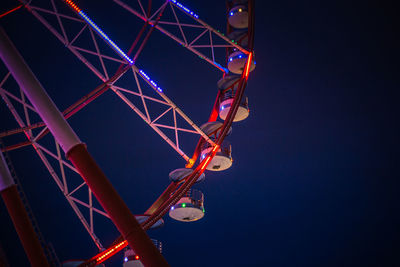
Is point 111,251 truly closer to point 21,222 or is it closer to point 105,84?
point 21,222

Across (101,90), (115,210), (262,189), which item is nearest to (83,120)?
(101,90)

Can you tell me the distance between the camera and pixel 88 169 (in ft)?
25.1

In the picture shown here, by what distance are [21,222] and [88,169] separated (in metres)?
3.48

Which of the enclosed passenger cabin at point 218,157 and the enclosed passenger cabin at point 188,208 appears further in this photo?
the enclosed passenger cabin at point 218,157

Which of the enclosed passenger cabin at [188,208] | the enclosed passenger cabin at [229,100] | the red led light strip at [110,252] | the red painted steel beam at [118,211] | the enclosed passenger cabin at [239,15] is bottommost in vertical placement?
the red painted steel beam at [118,211]

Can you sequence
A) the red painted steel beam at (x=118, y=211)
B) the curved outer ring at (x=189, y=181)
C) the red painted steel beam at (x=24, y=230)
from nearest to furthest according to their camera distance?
the red painted steel beam at (x=118, y=211) < the red painted steel beam at (x=24, y=230) < the curved outer ring at (x=189, y=181)

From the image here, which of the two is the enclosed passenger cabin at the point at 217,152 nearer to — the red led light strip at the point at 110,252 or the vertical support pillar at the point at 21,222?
the red led light strip at the point at 110,252

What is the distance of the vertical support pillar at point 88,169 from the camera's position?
7.14 m

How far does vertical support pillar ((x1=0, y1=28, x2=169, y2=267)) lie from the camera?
7.14 meters

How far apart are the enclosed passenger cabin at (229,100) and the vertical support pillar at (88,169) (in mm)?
8745

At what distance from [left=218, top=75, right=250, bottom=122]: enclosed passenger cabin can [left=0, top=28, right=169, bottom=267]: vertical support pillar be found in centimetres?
875

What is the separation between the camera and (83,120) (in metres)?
25.2

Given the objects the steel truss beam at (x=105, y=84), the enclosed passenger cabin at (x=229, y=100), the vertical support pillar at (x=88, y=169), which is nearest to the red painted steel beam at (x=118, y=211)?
the vertical support pillar at (x=88, y=169)

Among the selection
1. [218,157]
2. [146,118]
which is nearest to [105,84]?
[146,118]
